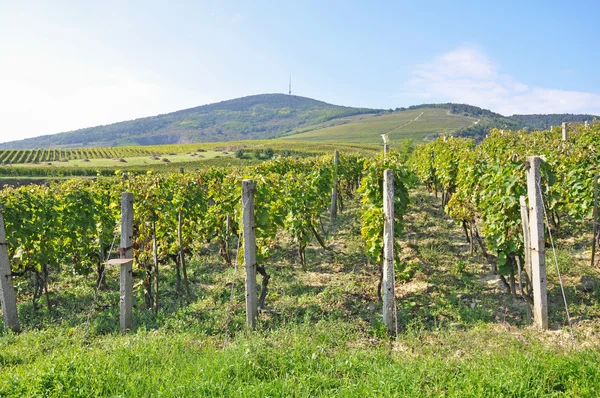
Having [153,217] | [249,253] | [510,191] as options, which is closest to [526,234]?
[510,191]

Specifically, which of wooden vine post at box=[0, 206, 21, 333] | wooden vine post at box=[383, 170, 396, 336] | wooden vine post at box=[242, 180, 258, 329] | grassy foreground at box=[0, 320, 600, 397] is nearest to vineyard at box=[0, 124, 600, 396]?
grassy foreground at box=[0, 320, 600, 397]

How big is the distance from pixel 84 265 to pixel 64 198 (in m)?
1.63

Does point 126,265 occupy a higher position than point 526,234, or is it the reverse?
point 526,234

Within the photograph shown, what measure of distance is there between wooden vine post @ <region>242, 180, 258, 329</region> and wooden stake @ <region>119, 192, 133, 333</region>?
1.84 metres

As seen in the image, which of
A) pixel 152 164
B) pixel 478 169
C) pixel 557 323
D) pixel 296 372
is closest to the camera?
pixel 296 372

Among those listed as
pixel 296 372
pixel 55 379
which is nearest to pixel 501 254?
pixel 296 372

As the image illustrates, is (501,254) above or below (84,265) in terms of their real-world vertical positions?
above

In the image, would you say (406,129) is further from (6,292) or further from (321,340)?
(6,292)

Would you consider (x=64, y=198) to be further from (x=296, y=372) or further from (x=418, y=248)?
(x=418, y=248)

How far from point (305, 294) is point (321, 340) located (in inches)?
84.3

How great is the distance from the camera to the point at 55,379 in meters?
3.57

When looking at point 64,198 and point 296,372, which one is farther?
point 64,198

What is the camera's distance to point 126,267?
18.6 feet

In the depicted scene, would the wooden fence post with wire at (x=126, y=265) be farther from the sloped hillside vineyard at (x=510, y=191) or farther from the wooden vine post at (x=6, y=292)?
the sloped hillside vineyard at (x=510, y=191)
